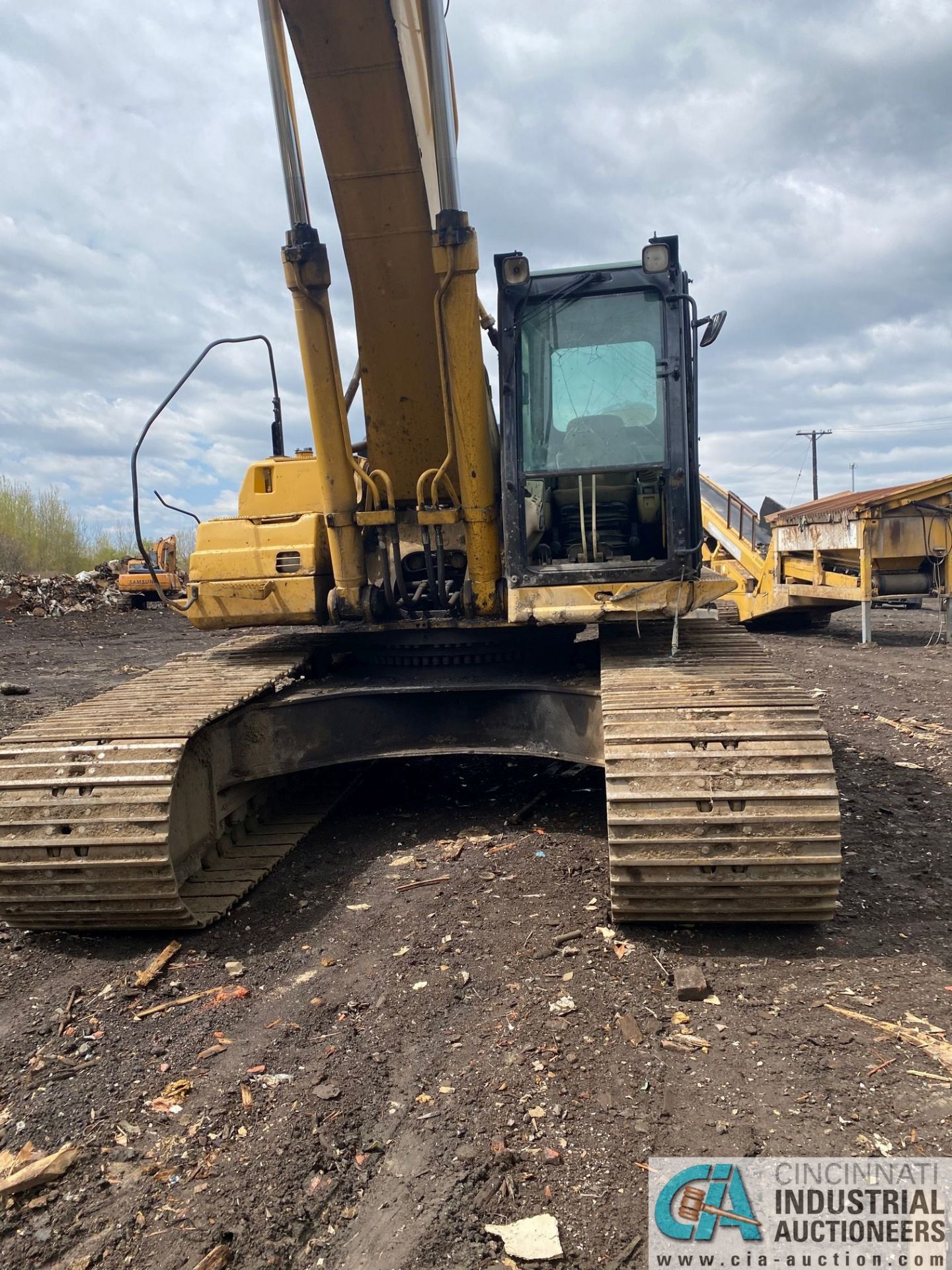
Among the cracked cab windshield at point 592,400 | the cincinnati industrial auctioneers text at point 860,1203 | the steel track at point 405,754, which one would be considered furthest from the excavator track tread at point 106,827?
the cincinnati industrial auctioneers text at point 860,1203

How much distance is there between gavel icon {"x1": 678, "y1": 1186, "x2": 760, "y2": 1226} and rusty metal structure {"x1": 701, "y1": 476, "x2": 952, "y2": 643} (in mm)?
11032

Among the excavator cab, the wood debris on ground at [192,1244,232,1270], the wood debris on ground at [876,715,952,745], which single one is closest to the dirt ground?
the wood debris on ground at [192,1244,232,1270]

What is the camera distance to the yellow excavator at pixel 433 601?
3.51m

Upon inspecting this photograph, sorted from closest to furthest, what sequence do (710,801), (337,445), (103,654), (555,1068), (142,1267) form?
(142,1267), (555,1068), (710,801), (337,445), (103,654)

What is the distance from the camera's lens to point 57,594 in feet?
67.2

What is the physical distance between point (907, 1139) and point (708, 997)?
83 centimetres

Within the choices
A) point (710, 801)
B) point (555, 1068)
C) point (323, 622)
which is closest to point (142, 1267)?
point (555, 1068)

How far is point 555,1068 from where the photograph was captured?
2713 millimetres

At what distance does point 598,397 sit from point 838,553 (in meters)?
9.74

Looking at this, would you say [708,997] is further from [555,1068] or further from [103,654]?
[103,654]
